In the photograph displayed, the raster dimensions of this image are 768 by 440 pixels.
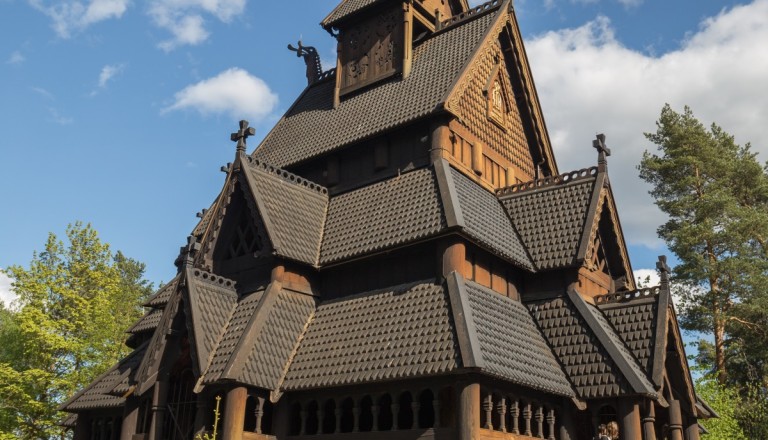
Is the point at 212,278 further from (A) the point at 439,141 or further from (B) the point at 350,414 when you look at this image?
(A) the point at 439,141

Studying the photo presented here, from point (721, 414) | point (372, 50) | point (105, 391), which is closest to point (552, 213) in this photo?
point (372, 50)

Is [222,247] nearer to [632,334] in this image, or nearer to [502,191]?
[502,191]

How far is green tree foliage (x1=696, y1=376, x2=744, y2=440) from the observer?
90.1 ft

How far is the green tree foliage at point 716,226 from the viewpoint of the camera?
3353cm

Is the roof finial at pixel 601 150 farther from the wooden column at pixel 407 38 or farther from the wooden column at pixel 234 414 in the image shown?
the wooden column at pixel 234 414

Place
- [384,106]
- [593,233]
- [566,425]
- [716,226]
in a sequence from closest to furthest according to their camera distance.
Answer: [566,425] < [593,233] < [384,106] < [716,226]

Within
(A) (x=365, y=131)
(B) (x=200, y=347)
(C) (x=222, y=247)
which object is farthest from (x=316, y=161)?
(B) (x=200, y=347)

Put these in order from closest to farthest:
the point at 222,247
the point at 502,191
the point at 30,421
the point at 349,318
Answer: the point at 349,318, the point at 222,247, the point at 502,191, the point at 30,421

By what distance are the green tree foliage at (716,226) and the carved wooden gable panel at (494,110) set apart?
16.2m

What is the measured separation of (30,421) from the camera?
94.7 feet

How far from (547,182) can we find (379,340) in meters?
7.93

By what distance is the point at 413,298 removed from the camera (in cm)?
1588

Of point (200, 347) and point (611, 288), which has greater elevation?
point (611, 288)

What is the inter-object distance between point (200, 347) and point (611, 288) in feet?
38.3
